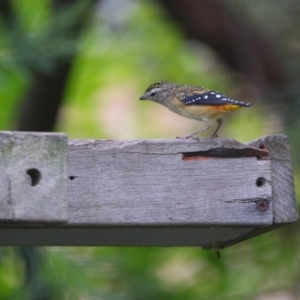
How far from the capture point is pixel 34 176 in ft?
9.11

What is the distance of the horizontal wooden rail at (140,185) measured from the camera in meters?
2.74

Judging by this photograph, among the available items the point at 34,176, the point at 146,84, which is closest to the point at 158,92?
the point at 34,176

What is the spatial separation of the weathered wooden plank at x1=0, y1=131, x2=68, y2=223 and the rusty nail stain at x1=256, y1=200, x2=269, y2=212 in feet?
2.79

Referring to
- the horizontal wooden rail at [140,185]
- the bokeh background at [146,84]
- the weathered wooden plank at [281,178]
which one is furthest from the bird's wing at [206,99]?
the horizontal wooden rail at [140,185]

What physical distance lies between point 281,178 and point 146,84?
5.44 metres

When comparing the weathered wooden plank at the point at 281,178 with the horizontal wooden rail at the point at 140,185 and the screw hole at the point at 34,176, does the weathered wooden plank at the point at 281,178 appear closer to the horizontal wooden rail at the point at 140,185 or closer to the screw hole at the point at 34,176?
the horizontal wooden rail at the point at 140,185

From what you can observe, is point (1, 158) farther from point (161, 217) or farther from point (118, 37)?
point (118, 37)

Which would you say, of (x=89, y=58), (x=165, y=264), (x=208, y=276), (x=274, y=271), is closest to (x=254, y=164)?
(x=274, y=271)

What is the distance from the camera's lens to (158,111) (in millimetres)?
9781

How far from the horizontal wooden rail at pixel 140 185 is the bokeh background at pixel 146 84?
1320 millimetres

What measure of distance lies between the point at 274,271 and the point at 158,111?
4.17 metres

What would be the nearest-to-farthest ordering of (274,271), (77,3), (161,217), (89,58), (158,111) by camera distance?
(161,217), (274,271), (77,3), (89,58), (158,111)

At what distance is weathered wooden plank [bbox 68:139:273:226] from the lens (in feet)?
9.86

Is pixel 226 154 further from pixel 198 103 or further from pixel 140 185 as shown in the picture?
pixel 198 103
